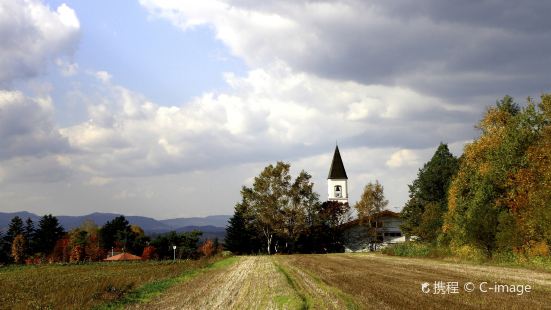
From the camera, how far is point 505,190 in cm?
4422

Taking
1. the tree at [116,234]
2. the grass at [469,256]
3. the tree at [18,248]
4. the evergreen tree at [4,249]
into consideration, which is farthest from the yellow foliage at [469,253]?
the tree at [18,248]

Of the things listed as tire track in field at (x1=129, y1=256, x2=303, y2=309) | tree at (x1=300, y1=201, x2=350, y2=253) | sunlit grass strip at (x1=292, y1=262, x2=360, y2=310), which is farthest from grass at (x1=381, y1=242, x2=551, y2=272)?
tree at (x1=300, y1=201, x2=350, y2=253)

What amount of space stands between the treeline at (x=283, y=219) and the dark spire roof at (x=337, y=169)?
17.8 meters

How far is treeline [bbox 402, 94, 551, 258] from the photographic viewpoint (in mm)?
37750

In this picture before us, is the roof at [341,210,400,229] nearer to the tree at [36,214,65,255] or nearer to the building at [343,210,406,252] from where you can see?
the building at [343,210,406,252]

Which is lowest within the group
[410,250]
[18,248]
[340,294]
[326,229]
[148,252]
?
[148,252]

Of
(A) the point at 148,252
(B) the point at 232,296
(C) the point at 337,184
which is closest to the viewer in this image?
(B) the point at 232,296

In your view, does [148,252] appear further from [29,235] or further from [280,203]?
[280,203]

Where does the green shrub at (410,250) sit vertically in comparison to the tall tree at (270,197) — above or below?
below

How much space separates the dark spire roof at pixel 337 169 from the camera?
385 feet

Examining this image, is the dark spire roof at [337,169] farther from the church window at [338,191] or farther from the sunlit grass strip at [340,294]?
the sunlit grass strip at [340,294]

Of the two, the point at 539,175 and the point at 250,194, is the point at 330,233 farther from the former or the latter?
the point at 539,175

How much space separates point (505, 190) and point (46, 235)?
119179 millimetres

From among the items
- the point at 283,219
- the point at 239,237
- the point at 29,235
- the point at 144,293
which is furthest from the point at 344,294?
the point at 29,235
